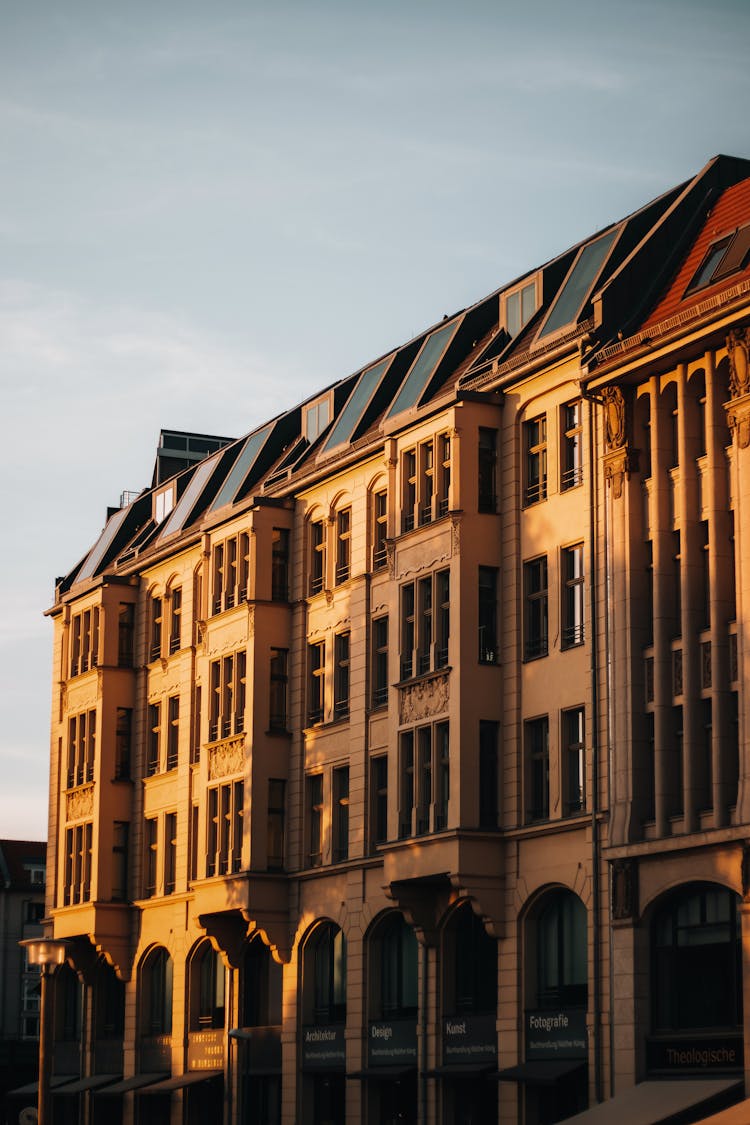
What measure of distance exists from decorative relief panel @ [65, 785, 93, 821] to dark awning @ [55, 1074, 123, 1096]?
8.71 m

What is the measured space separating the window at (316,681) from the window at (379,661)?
3434 millimetres

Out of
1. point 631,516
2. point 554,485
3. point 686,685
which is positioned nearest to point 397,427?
point 554,485

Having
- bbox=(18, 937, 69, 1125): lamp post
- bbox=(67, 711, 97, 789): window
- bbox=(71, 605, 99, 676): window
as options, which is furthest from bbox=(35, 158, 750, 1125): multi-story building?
bbox=(18, 937, 69, 1125): lamp post

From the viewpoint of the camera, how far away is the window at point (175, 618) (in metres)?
67.4

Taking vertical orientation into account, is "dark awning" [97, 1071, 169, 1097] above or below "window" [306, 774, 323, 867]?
below

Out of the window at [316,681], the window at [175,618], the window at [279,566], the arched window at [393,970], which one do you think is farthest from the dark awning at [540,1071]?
the window at [175,618]

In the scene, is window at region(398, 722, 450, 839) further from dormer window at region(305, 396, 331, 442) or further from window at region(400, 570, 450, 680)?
dormer window at region(305, 396, 331, 442)

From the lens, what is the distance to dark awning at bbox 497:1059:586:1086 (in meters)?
44.0

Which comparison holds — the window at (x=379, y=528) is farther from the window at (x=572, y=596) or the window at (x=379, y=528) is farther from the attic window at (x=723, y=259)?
the attic window at (x=723, y=259)

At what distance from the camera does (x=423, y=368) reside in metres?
56.5

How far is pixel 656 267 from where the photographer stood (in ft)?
155

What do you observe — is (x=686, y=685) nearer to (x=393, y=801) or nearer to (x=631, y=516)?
(x=631, y=516)

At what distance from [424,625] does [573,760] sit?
6352 mm

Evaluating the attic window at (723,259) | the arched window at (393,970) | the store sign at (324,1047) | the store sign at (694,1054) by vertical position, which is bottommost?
the store sign at (324,1047)
